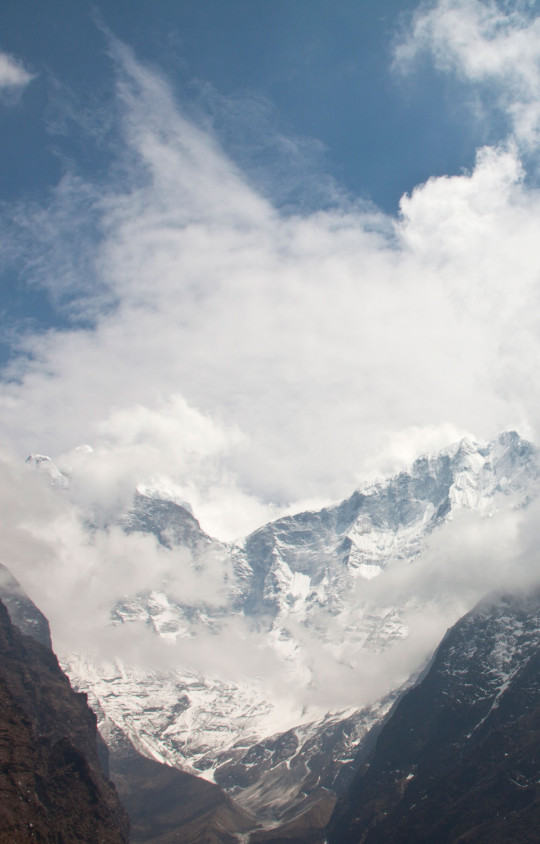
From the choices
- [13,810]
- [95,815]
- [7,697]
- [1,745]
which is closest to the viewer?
[13,810]

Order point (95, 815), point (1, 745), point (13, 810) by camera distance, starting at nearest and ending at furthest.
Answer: point (13, 810) → point (1, 745) → point (95, 815)

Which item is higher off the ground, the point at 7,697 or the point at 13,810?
the point at 7,697

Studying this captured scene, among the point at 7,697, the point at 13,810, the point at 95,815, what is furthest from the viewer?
the point at 95,815

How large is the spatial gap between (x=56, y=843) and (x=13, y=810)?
24998mm

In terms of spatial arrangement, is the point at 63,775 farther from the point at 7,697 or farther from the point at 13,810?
the point at 13,810

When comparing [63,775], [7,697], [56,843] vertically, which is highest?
[7,697]

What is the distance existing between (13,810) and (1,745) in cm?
1866

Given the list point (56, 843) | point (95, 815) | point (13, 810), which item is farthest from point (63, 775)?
point (13, 810)

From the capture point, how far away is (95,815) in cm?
16588

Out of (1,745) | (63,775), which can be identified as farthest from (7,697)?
(63,775)

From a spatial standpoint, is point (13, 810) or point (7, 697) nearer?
point (13, 810)

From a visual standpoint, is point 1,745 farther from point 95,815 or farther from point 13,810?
point 95,815

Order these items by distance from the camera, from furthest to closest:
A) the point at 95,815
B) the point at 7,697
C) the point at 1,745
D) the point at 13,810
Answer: the point at 95,815
the point at 7,697
the point at 1,745
the point at 13,810

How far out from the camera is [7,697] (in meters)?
156
